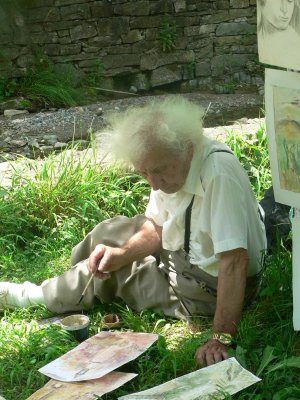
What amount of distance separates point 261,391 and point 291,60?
1.34 meters

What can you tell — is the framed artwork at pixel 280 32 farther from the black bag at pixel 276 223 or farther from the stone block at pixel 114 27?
the stone block at pixel 114 27

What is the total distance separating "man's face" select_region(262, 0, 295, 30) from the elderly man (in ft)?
1.96

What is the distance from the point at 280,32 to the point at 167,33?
7.54 meters

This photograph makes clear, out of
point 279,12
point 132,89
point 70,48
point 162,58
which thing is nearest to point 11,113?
point 70,48

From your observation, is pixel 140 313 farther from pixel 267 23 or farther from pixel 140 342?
pixel 267 23

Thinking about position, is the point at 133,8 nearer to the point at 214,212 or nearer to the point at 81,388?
the point at 214,212

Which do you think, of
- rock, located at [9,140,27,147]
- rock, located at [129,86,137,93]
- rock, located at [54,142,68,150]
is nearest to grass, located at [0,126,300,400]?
rock, located at [54,142,68,150]

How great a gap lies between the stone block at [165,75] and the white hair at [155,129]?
7.13 metres

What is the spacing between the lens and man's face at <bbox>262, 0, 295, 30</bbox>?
9.32 ft

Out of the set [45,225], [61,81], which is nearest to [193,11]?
[61,81]

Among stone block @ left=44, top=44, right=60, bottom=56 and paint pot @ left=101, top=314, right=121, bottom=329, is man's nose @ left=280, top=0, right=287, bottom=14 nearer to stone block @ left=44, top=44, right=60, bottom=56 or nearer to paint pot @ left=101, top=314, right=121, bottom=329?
paint pot @ left=101, top=314, right=121, bottom=329

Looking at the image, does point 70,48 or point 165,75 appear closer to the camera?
point 70,48

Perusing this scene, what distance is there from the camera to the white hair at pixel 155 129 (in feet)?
10.5

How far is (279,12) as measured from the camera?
289 centimetres
